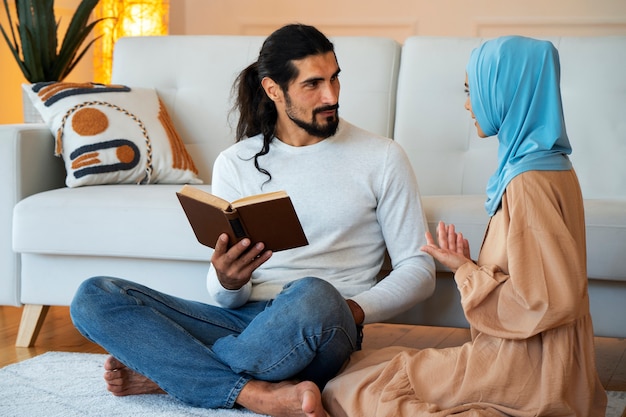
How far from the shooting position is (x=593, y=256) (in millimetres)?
2115

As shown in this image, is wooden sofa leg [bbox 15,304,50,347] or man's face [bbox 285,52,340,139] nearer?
man's face [bbox 285,52,340,139]

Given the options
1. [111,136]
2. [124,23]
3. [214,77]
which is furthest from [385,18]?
[111,136]

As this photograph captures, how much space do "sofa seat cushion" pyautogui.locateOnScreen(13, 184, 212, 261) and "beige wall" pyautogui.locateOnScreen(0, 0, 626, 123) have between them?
7.91 ft

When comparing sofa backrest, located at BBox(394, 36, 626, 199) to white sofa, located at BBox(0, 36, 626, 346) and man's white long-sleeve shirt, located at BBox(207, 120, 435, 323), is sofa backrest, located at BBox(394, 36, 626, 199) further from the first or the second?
man's white long-sleeve shirt, located at BBox(207, 120, 435, 323)

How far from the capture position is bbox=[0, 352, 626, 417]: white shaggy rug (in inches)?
75.2

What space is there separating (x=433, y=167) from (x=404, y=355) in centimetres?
106

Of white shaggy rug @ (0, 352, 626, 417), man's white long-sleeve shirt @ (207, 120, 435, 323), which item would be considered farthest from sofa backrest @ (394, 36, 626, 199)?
white shaggy rug @ (0, 352, 626, 417)

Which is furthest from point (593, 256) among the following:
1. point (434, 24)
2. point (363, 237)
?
point (434, 24)

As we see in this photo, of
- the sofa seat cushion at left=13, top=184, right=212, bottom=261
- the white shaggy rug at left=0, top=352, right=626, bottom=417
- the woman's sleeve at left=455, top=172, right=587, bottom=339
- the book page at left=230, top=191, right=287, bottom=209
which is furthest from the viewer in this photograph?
the sofa seat cushion at left=13, top=184, right=212, bottom=261

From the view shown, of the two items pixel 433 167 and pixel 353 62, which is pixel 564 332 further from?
pixel 353 62

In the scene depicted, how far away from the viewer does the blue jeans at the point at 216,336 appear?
1769 millimetres

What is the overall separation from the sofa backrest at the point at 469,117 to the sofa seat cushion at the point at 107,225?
78cm

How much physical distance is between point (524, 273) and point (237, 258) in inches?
23.8

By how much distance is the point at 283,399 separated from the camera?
5.82ft
